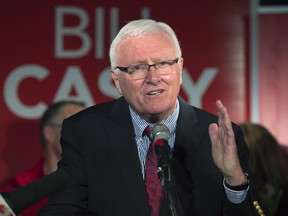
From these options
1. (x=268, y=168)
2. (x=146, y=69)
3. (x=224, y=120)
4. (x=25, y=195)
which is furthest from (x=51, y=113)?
(x=25, y=195)

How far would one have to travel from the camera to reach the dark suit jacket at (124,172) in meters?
1.79

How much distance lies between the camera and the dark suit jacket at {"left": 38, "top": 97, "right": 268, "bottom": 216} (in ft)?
5.86

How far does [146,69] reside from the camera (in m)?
1.85

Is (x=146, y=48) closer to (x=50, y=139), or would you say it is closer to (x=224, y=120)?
(x=224, y=120)

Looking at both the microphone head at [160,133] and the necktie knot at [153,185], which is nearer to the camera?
the microphone head at [160,133]

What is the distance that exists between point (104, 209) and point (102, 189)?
0.06 meters

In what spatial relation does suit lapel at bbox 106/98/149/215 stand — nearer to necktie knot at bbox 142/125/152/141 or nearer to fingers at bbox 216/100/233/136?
necktie knot at bbox 142/125/152/141

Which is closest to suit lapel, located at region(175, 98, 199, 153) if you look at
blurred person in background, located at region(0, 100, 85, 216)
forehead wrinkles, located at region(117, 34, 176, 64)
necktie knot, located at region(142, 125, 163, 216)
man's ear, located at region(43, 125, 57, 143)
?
necktie knot, located at region(142, 125, 163, 216)

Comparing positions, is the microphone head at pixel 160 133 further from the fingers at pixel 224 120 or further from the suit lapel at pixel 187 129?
the suit lapel at pixel 187 129

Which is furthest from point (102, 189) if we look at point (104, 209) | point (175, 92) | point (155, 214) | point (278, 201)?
point (278, 201)

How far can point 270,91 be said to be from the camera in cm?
400

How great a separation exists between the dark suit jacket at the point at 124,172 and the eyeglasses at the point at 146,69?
18cm

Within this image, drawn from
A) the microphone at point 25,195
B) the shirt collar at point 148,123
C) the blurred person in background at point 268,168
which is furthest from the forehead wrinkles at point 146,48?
the blurred person in background at point 268,168

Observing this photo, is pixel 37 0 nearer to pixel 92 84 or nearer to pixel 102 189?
pixel 92 84
